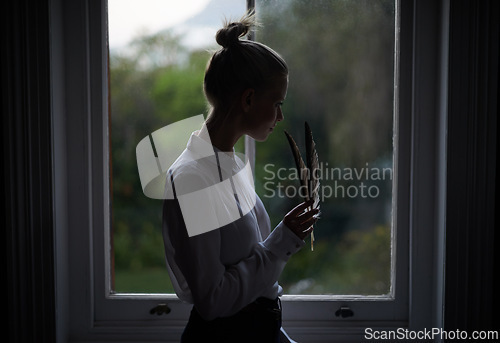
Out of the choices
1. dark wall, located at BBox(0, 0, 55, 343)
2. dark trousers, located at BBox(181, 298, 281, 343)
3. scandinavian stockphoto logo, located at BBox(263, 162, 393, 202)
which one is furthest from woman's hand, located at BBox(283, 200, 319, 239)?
dark wall, located at BBox(0, 0, 55, 343)

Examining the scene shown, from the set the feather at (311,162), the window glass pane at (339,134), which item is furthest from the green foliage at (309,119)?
the feather at (311,162)

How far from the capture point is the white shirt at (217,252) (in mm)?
949

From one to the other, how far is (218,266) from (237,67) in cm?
43

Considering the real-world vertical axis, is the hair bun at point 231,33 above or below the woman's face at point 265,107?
above

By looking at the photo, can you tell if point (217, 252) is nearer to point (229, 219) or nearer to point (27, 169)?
point (229, 219)

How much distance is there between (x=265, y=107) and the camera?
1.07 metres

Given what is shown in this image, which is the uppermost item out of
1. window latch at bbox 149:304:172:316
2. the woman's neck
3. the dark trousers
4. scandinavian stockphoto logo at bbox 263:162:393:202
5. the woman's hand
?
the woman's neck

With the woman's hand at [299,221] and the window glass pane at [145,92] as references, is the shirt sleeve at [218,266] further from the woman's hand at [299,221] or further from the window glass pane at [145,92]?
the window glass pane at [145,92]

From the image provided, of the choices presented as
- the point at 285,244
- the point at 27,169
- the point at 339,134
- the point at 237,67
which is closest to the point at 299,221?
the point at 285,244

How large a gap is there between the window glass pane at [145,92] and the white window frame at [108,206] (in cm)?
4

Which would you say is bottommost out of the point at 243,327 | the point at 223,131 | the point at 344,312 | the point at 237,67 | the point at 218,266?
the point at 344,312

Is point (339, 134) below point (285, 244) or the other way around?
the other way around

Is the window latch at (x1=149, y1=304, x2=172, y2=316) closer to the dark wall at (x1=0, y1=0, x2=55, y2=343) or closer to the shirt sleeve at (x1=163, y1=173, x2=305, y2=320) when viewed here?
the dark wall at (x1=0, y1=0, x2=55, y2=343)

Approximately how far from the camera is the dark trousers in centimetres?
105
